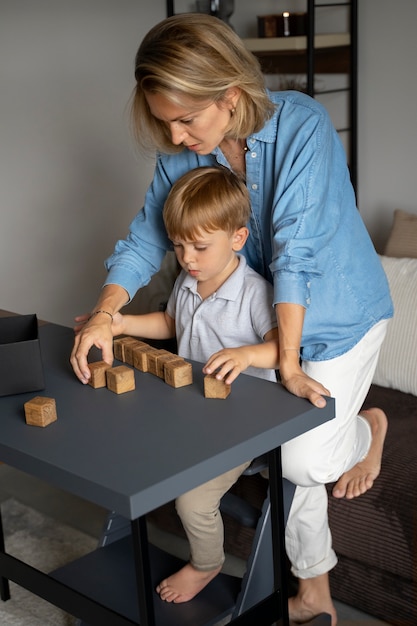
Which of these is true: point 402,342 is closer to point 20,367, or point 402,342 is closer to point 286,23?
point 286,23

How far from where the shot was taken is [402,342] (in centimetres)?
268

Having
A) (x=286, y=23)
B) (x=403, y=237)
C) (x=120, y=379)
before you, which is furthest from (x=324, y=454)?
(x=286, y=23)

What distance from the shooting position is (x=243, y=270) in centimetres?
199

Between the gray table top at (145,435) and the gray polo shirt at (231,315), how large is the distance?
26 centimetres

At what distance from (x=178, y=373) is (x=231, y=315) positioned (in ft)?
1.13

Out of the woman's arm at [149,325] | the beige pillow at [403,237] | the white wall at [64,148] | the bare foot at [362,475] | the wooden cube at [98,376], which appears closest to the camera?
the wooden cube at [98,376]

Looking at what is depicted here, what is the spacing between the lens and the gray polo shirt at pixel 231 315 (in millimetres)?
1944

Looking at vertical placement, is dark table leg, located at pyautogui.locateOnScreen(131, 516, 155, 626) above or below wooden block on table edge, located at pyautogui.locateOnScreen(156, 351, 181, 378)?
below

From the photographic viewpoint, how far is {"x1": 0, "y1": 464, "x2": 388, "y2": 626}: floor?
2.61 metres

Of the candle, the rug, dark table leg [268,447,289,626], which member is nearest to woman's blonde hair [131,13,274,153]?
dark table leg [268,447,289,626]

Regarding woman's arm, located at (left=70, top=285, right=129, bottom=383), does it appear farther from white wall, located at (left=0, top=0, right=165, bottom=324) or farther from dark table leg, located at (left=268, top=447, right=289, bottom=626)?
white wall, located at (left=0, top=0, right=165, bottom=324)

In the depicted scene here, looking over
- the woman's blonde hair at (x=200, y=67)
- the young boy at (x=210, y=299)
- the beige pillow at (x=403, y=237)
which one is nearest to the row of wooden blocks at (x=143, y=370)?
the young boy at (x=210, y=299)

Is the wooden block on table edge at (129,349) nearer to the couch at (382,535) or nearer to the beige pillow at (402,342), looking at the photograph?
the couch at (382,535)

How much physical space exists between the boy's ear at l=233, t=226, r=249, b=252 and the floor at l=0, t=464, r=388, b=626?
3.17 feet
